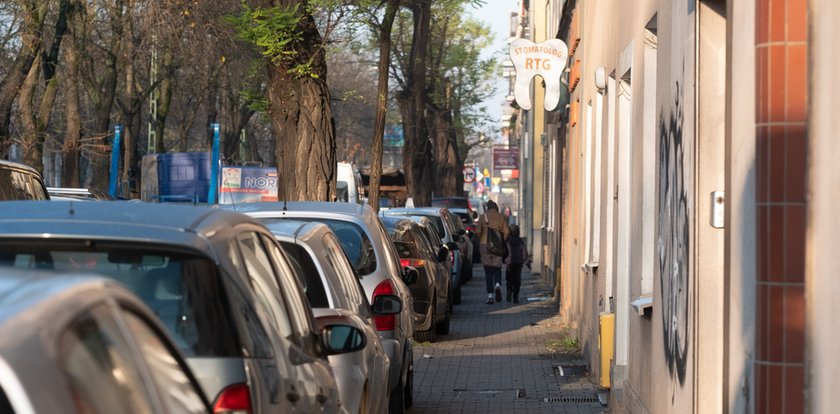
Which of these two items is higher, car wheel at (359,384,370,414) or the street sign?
the street sign

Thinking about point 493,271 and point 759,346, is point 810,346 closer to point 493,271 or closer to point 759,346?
point 759,346

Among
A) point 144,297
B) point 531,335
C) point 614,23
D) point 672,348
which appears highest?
point 614,23

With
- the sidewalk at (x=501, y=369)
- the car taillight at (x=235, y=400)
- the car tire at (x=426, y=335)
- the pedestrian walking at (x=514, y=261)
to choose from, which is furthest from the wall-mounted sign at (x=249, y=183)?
the car taillight at (x=235, y=400)

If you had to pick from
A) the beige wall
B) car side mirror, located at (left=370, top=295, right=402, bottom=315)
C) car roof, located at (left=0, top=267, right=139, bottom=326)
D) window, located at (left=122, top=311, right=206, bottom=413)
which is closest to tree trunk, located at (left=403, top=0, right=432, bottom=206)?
car side mirror, located at (left=370, top=295, right=402, bottom=315)

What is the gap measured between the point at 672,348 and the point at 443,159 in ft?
150

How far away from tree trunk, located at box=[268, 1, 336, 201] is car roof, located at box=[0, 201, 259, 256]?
12.2 meters

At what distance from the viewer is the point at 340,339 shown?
570 cm

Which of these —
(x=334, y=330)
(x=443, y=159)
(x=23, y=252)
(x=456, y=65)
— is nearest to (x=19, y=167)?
(x=334, y=330)

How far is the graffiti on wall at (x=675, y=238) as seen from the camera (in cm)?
767

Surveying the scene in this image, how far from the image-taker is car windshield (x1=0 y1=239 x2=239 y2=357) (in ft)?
14.0

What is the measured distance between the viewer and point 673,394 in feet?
26.3

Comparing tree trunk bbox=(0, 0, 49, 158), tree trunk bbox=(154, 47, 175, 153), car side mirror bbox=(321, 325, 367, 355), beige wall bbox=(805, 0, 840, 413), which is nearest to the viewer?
beige wall bbox=(805, 0, 840, 413)

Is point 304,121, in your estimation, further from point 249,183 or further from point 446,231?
point 249,183

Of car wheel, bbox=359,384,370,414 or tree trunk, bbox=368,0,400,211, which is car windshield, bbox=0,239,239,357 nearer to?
car wheel, bbox=359,384,370,414
